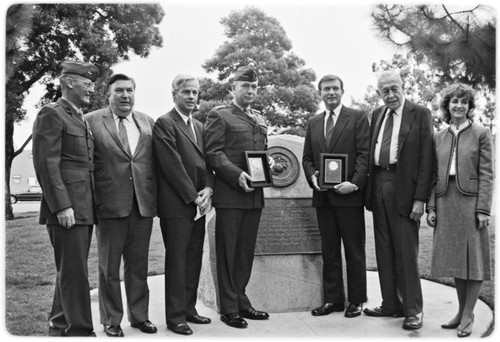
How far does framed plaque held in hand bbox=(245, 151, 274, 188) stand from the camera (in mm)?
4695

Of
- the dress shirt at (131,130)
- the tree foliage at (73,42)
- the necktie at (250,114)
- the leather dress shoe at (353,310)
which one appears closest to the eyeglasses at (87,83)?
the dress shirt at (131,130)

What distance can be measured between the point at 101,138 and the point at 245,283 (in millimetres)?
1757

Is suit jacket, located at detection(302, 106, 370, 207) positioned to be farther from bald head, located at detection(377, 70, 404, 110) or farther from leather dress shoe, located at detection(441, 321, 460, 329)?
leather dress shoe, located at detection(441, 321, 460, 329)

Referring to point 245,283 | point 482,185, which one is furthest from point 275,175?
point 482,185

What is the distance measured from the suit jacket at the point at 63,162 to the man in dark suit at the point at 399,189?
240cm

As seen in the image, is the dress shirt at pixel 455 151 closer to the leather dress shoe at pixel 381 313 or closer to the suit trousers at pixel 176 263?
the leather dress shoe at pixel 381 313

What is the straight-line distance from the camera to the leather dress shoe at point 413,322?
4600 millimetres

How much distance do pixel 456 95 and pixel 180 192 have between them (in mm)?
2401

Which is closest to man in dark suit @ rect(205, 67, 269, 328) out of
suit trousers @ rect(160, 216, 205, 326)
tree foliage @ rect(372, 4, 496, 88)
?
suit trousers @ rect(160, 216, 205, 326)

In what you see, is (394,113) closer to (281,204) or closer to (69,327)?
(281,204)

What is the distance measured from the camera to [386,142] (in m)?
4.75

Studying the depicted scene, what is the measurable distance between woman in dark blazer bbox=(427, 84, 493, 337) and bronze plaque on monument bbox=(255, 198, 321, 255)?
121 cm

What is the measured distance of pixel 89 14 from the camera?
431 inches

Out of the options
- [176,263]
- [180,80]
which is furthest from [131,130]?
[176,263]
